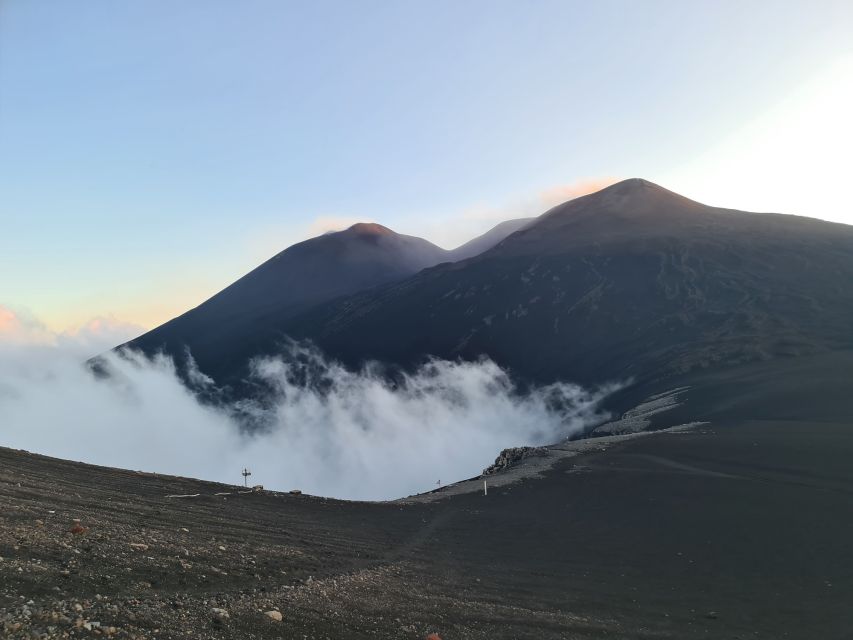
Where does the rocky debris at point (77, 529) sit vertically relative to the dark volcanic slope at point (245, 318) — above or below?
below

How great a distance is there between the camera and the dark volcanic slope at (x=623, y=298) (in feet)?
281

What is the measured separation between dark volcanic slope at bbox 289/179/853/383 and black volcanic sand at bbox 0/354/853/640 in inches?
2002

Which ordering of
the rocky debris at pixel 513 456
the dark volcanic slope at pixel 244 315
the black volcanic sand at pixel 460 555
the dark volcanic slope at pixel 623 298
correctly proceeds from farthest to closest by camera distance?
the dark volcanic slope at pixel 244 315 → the dark volcanic slope at pixel 623 298 → the rocky debris at pixel 513 456 → the black volcanic sand at pixel 460 555

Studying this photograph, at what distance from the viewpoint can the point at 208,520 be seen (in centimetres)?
1789

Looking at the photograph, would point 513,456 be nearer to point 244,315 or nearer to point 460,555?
point 460,555

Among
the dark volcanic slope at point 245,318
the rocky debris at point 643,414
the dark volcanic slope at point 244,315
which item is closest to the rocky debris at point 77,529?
the rocky debris at point 643,414

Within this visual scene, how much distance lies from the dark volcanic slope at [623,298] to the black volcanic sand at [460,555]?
50847 mm

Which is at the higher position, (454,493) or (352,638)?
(352,638)

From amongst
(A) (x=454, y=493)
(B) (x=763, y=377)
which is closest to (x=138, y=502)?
(A) (x=454, y=493)

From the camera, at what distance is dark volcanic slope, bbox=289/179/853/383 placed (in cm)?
8550

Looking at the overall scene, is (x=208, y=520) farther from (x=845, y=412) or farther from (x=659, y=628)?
(x=845, y=412)

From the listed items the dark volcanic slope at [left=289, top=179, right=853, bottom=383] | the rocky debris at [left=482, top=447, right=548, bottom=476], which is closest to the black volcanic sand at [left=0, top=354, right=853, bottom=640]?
the rocky debris at [left=482, top=447, right=548, bottom=476]

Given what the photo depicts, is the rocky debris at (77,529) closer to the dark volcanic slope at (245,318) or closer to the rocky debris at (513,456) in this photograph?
the rocky debris at (513,456)

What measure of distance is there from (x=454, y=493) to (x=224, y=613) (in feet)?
88.7
